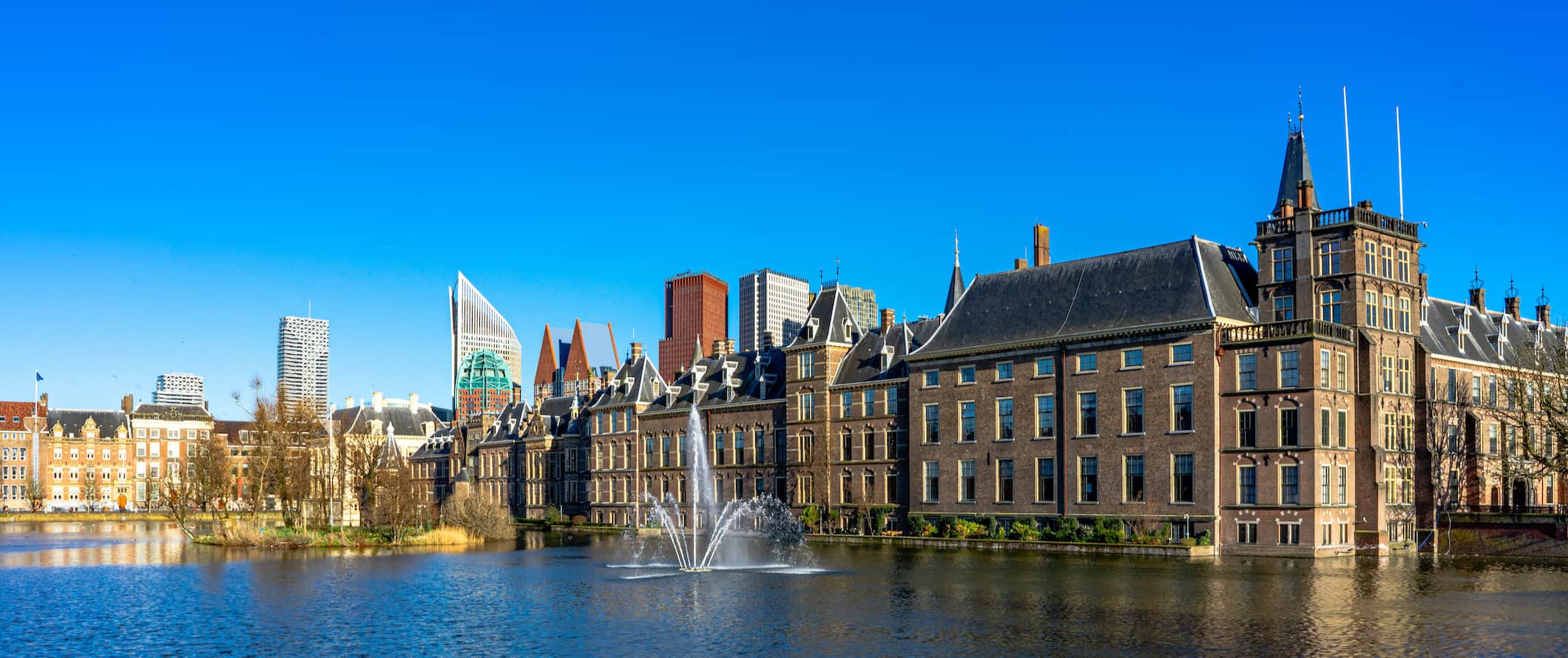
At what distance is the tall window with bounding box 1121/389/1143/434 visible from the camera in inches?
2702

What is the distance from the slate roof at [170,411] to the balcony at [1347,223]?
511ft

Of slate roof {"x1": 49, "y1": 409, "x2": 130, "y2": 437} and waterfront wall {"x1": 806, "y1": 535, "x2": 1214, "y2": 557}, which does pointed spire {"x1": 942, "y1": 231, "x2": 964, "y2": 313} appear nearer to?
waterfront wall {"x1": 806, "y1": 535, "x2": 1214, "y2": 557}

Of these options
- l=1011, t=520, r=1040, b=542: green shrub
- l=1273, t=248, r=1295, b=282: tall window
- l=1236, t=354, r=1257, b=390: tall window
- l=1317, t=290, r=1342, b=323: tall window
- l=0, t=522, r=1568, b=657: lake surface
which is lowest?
l=1011, t=520, r=1040, b=542: green shrub

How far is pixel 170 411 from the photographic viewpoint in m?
184

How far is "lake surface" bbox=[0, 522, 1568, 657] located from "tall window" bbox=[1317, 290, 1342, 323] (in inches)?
460

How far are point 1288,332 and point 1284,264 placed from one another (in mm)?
4937

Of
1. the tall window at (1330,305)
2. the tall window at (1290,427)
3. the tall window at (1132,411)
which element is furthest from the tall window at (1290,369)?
the tall window at (1132,411)

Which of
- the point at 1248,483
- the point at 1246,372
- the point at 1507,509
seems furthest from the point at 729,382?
the point at 1507,509

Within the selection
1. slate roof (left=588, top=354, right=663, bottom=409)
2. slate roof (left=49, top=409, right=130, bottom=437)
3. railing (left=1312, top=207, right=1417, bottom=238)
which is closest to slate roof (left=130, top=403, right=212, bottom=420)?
slate roof (left=49, top=409, right=130, bottom=437)

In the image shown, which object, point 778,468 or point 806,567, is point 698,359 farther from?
point 806,567

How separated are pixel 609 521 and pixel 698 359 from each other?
15243 millimetres

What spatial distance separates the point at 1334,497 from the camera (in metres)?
62.8

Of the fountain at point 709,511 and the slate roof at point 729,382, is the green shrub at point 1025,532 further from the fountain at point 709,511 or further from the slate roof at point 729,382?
the slate roof at point 729,382

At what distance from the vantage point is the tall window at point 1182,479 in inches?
2616
